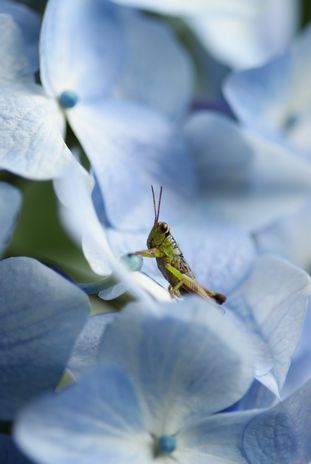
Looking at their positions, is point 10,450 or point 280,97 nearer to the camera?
point 10,450

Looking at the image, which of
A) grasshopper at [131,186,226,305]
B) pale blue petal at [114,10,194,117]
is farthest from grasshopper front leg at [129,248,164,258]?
pale blue petal at [114,10,194,117]

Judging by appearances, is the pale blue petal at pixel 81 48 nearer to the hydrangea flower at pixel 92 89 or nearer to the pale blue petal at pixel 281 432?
the hydrangea flower at pixel 92 89

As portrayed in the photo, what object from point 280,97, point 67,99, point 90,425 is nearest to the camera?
point 90,425

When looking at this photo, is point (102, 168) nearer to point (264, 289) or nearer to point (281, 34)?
point (264, 289)

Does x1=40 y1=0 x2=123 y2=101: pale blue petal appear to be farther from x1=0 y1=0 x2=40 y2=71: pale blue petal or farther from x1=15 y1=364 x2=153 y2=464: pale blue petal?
x1=15 y1=364 x2=153 y2=464: pale blue petal

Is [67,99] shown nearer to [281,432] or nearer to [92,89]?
[92,89]

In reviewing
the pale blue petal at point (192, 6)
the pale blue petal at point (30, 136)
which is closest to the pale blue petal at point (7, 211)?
the pale blue petal at point (30, 136)

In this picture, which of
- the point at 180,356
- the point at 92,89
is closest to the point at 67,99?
the point at 92,89

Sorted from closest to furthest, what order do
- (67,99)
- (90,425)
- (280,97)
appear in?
(90,425) < (67,99) < (280,97)
